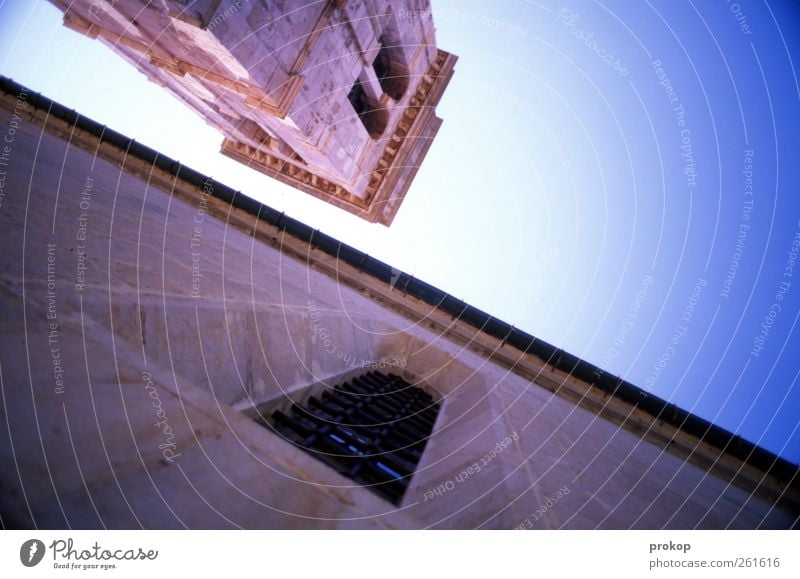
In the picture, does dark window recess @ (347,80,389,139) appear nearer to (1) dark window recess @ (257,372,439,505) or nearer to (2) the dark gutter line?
(2) the dark gutter line

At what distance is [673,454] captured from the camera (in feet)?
26.2

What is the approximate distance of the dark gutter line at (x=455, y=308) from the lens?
9375 millimetres

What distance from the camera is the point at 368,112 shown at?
14.5 meters

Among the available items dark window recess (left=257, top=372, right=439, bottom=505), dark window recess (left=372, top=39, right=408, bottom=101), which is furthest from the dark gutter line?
dark window recess (left=257, top=372, right=439, bottom=505)

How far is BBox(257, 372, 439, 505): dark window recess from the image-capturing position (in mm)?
2631

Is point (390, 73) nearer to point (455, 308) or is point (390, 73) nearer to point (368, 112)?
point (368, 112)

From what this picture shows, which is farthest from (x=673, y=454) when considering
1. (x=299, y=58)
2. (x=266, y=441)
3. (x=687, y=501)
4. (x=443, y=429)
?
(x=299, y=58)

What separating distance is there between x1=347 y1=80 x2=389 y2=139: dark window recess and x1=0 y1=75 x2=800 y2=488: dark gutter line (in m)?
5.51

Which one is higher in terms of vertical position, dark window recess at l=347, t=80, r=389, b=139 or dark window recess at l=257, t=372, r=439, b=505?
dark window recess at l=347, t=80, r=389, b=139
